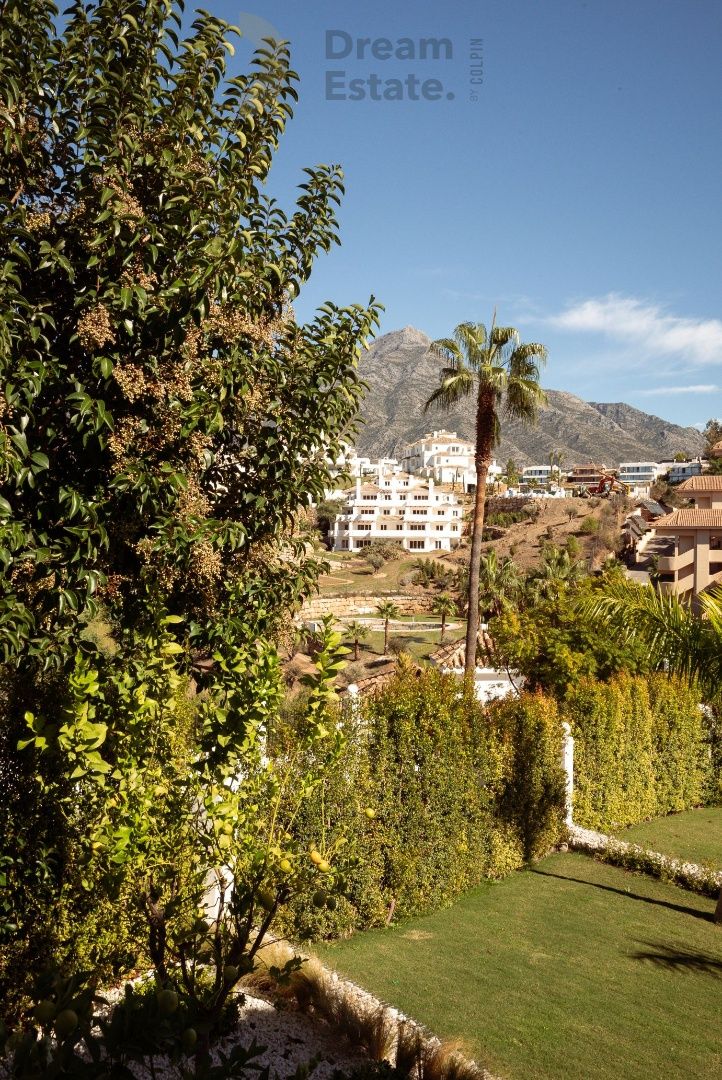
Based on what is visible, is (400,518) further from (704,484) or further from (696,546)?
(696,546)

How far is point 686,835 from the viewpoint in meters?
16.2

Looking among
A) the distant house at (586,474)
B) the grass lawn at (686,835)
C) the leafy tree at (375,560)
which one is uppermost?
the distant house at (586,474)

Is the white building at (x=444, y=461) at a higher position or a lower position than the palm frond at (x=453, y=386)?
higher

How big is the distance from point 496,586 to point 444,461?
113 m

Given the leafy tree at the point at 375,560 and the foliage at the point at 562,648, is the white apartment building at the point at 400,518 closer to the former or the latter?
the leafy tree at the point at 375,560

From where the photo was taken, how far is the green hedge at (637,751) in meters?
15.6

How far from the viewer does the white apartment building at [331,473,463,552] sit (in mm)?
108812

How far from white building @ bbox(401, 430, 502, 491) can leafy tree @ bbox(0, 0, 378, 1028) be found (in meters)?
147

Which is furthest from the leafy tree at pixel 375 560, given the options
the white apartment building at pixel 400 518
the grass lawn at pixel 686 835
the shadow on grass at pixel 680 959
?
the shadow on grass at pixel 680 959

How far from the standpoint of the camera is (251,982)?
730 cm

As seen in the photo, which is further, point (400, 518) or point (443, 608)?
point (400, 518)

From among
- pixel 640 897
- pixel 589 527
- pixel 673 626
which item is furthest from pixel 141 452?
pixel 589 527

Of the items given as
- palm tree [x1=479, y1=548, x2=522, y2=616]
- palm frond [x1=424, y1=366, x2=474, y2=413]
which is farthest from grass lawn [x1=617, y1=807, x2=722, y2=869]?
palm tree [x1=479, y1=548, x2=522, y2=616]

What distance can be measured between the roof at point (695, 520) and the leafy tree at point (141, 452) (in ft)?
146
